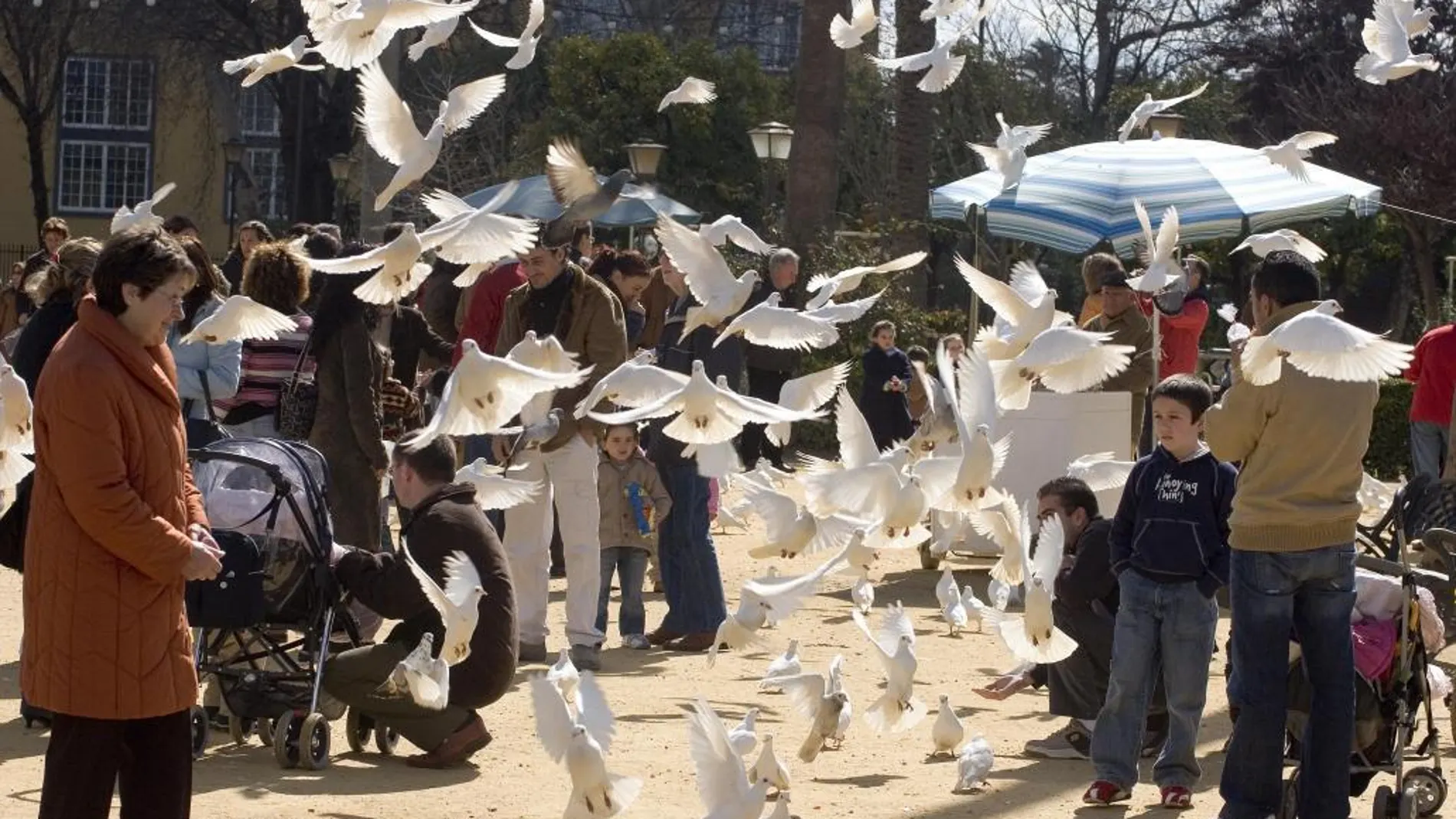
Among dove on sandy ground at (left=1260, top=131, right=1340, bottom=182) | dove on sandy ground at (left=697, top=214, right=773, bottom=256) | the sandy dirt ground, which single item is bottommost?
the sandy dirt ground

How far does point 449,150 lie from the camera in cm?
3331

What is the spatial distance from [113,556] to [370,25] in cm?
262

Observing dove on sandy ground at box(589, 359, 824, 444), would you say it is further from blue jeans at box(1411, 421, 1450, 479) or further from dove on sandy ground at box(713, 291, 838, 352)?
blue jeans at box(1411, 421, 1450, 479)

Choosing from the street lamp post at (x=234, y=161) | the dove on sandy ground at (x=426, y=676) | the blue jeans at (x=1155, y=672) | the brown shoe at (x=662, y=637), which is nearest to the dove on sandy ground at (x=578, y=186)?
the brown shoe at (x=662, y=637)

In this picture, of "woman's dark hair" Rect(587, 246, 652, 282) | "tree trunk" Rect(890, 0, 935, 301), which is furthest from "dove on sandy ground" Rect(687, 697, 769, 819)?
"tree trunk" Rect(890, 0, 935, 301)

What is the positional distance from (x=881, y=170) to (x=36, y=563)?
95.3 ft

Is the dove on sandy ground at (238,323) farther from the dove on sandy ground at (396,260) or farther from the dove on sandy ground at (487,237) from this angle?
the dove on sandy ground at (487,237)

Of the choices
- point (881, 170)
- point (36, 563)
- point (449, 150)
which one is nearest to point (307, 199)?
point (449, 150)

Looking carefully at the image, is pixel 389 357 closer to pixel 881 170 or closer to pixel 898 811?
pixel 898 811

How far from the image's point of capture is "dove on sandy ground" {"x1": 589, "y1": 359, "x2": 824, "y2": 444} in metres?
6.69

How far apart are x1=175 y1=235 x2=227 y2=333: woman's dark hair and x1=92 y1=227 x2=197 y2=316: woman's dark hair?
4.18 ft

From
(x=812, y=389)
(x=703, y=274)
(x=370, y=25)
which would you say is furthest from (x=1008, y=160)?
(x=370, y=25)

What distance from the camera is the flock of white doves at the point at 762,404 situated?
576 centimetres

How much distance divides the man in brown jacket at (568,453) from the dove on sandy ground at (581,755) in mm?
3179
